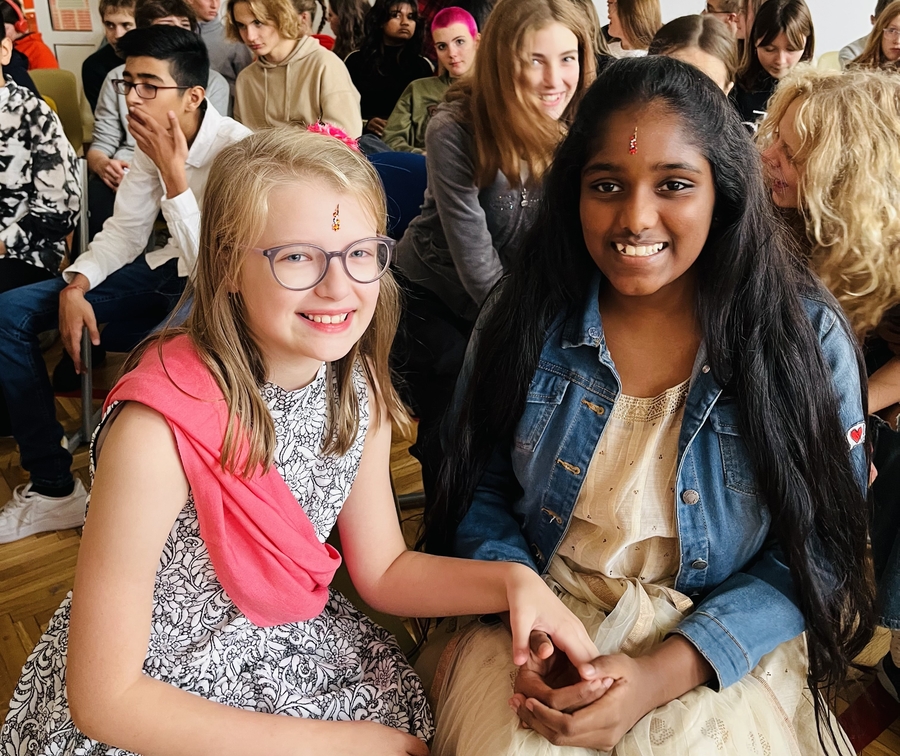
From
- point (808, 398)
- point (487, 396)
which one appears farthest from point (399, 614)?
point (808, 398)

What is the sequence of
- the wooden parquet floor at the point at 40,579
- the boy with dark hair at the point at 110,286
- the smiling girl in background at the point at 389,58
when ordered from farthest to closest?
the smiling girl in background at the point at 389,58 < the boy with dark hair at the point at 110,286 < the wooden parquet floor at the point at 40,579

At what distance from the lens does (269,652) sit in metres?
0.97

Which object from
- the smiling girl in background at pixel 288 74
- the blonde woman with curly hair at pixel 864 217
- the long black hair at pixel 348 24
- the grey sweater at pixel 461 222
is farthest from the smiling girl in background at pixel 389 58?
the blonde woman with curly hair at pixel 864 217

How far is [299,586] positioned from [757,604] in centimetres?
51

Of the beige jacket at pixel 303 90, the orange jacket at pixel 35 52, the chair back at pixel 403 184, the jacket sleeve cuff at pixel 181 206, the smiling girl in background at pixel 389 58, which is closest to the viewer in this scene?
the jacket sleeve cuff at pixel 181 206

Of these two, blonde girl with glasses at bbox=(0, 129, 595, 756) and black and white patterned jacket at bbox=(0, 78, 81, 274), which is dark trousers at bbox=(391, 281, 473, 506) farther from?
black and white patterned jacket at bbox=(0, 78, 81, 274)

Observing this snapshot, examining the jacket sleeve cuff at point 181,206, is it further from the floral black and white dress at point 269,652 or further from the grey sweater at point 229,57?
the grey sweater at point 229,57

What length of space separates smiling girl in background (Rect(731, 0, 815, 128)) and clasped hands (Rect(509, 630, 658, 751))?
267 centimetres

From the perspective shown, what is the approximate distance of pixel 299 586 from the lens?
3.12ft

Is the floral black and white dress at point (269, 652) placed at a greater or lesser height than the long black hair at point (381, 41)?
lesser

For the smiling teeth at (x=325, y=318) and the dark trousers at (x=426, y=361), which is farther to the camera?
the dark trousers at (x=426, y=361)

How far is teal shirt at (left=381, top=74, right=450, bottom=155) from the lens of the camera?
3738 mm

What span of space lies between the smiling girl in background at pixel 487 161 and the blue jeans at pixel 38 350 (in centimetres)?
79

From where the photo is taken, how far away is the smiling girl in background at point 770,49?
3.16m
